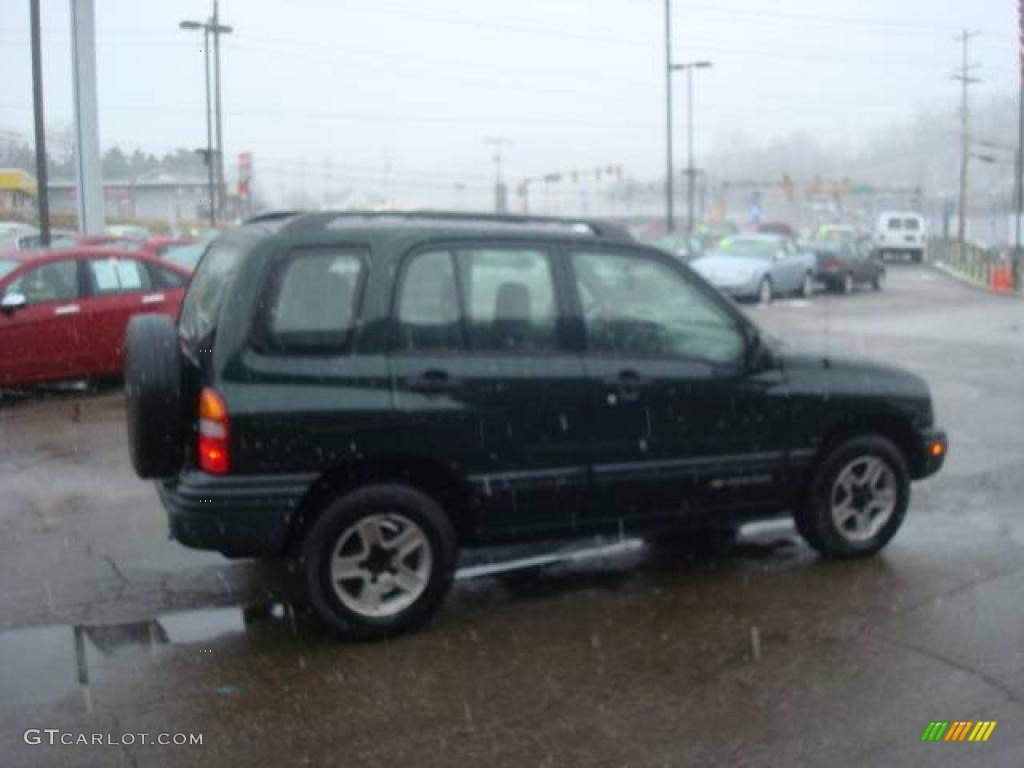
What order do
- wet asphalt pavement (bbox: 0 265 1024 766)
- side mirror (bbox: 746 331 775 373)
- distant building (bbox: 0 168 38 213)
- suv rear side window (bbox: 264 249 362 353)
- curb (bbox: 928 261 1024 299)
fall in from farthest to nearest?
1. curb (bbox: 928 261 1024 299)
2. distant building (bbox: 0 168 38 213)
3. side mirror (bbox: 746 331 775 373)
4. suv rear side window (bbox: 264 249 362 353)
5. wet asphalt pavement (bbox: 0 265 1024 766)

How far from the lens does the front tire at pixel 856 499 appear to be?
6246 mm

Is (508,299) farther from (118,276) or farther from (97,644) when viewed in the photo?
(118,276)

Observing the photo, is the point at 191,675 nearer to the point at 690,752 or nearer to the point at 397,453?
the point at 397,453

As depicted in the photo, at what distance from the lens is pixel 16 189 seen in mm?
26016

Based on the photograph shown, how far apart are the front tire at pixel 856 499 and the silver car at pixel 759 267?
1966cm

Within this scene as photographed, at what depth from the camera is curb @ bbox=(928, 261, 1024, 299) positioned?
3188 centimetres

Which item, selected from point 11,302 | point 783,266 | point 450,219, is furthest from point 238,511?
point 783,266

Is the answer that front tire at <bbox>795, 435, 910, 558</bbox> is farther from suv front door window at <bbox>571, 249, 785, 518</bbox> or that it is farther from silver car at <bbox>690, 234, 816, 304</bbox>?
silver car at <bbox>690, 234, 816, 304</bbox>

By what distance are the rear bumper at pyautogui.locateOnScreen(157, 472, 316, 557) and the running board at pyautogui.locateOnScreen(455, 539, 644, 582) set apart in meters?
1.41

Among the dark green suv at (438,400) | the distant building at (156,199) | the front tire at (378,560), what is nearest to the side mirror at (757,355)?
the dark green suv at (438,400)

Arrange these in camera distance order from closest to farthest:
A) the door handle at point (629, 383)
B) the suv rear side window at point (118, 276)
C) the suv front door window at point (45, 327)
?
1. the door handle at point (629, 383)
2. the suv front door window at point (45, 327)
3. the suv rear side window at point (118, 276)

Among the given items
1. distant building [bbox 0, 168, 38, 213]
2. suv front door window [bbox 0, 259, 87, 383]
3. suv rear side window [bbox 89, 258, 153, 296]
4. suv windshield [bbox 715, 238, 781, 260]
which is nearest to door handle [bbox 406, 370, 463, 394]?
suv front door window [bbox 0, 259, 87, 383]

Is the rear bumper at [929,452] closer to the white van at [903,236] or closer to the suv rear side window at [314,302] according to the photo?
the suv rear side window at [314,302]

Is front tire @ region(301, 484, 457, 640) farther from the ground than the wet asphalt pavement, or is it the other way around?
front tire @ region(301, 484, 457, 640)
